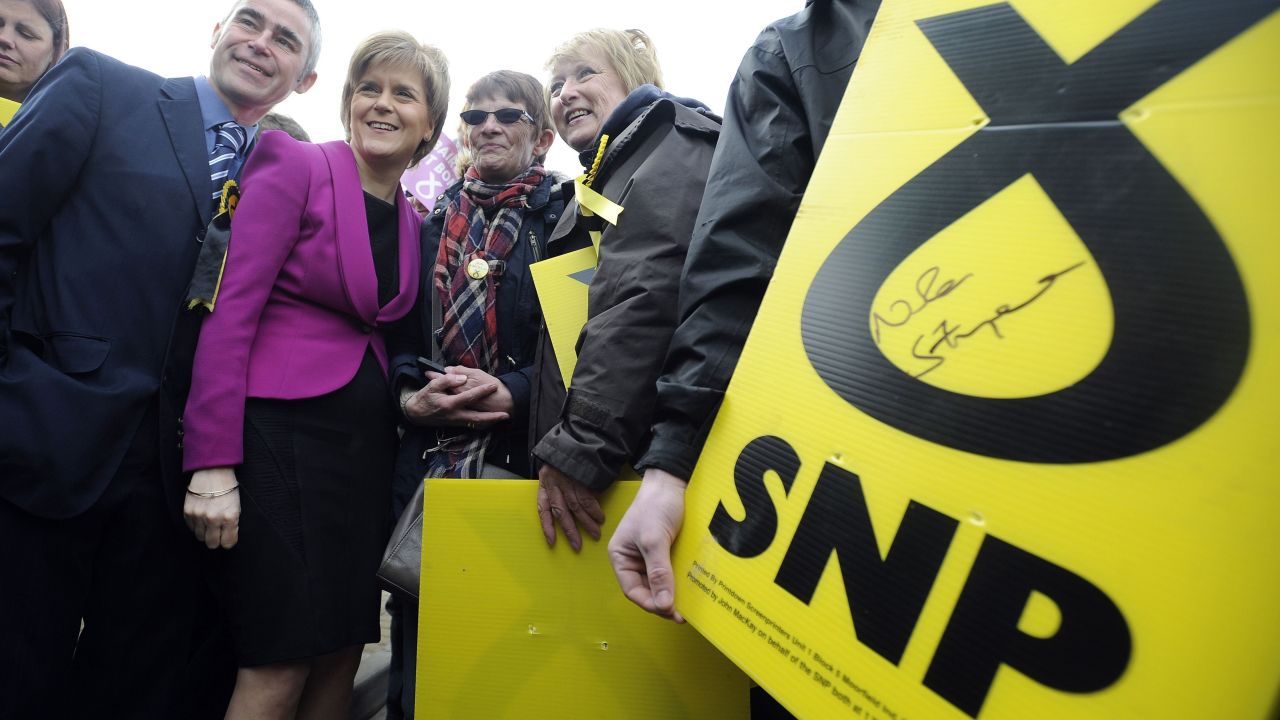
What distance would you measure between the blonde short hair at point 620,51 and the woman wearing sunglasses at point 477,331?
34 centimetres

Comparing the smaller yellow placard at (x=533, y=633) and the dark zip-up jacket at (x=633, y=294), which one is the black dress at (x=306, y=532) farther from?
the dark zip-up jacket at (x=633, y=294)

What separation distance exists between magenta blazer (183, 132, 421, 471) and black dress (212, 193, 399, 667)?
2.4 inches

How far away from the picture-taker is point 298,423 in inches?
61.0

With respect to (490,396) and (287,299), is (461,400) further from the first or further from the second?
(287,299)

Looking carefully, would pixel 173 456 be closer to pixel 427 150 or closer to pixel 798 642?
pixel 427 150

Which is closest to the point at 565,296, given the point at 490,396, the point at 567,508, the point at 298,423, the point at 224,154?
the point at 490,396

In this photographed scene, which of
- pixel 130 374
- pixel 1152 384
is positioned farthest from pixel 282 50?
pixel 1152 384

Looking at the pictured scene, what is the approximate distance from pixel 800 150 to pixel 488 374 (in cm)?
100

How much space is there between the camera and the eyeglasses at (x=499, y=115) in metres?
2.11

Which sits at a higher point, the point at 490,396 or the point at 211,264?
the point at 211,264

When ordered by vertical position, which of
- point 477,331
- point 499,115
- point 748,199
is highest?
point 499,115

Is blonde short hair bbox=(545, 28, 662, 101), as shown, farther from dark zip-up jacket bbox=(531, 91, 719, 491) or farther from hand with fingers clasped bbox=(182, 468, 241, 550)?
hand with fingers clasped bbox=(182, 468, 241, 550)
